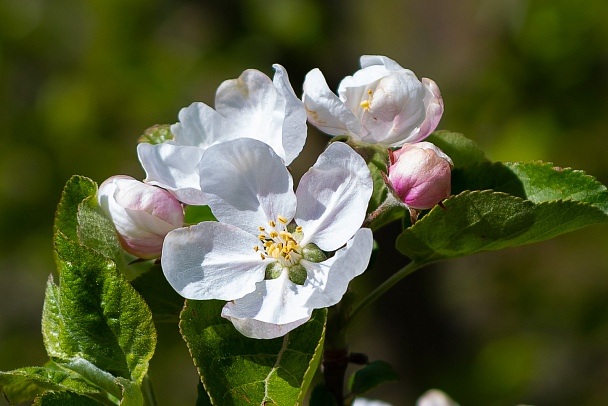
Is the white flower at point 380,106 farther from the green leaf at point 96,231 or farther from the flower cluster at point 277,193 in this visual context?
the green leaf at point 96,231

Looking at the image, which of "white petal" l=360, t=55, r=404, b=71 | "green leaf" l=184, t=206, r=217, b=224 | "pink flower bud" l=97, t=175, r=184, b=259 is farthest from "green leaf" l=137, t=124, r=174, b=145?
"white petal" l=360, t=55, r=404, b=71

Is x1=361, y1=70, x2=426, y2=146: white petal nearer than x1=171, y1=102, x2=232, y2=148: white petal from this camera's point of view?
Yes

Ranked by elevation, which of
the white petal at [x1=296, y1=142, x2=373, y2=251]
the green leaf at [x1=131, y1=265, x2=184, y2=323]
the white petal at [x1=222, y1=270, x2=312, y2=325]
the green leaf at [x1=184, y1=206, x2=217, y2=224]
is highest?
the green leaf at [x1=184, y1=206, x2=217, y2=224]

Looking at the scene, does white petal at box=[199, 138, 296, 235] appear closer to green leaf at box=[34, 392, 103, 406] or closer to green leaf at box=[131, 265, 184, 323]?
green leaf at box=[131, 265, 184, 323]

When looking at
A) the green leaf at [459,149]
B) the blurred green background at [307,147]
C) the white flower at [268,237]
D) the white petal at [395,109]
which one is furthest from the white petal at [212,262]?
the blurred green background at [307,147]

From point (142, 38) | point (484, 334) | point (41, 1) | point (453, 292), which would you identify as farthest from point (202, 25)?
point (484, 334)

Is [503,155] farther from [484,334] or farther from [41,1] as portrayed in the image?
[41,1]
